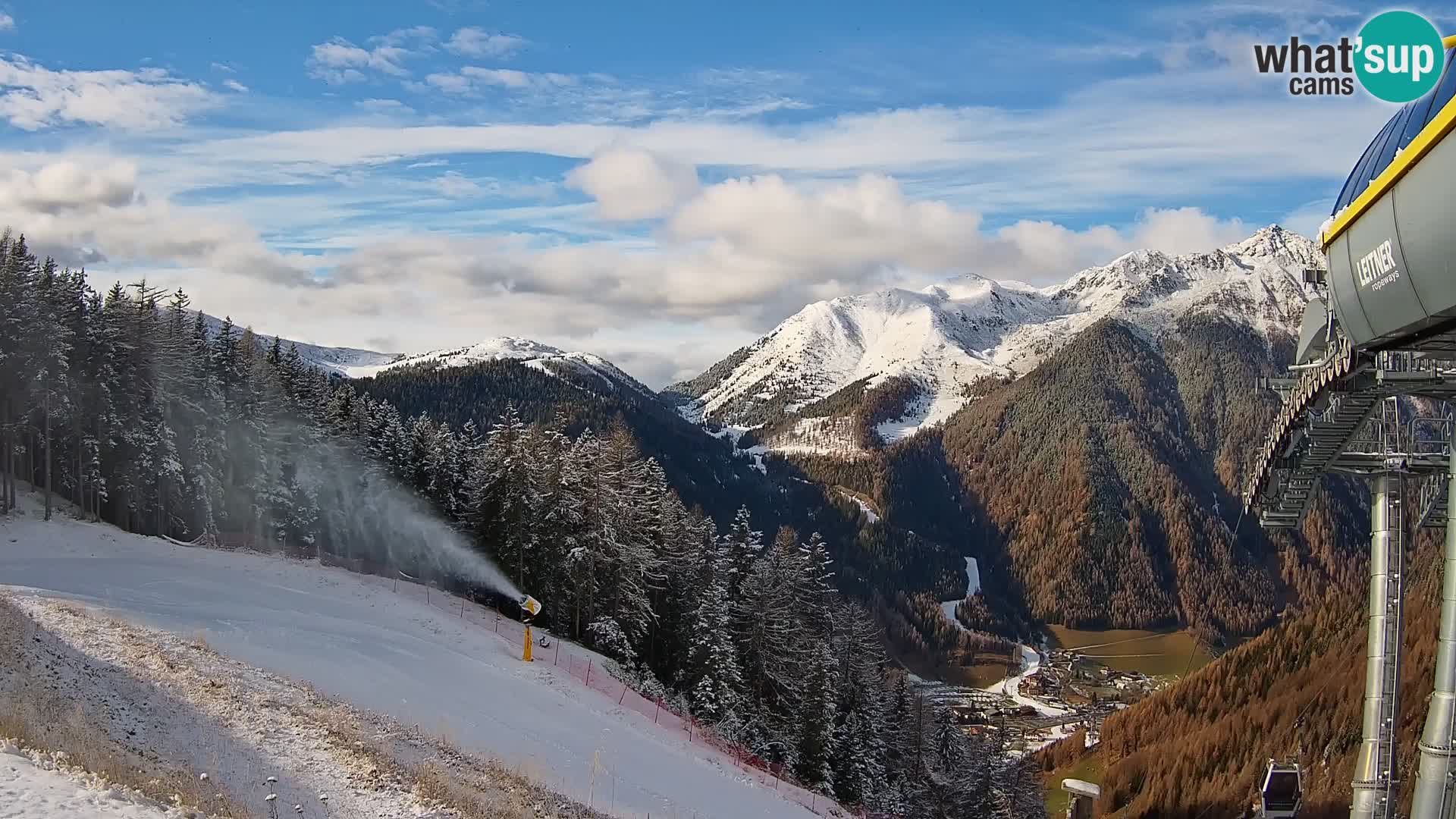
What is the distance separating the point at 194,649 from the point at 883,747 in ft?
122

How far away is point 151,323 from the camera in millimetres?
57750

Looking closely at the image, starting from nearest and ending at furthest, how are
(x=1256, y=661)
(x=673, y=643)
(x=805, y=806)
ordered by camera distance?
(x=805, y=806) → (x=1256, y=661) → (x=673, y=643)

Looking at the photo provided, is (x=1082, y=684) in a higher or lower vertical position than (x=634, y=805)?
lower

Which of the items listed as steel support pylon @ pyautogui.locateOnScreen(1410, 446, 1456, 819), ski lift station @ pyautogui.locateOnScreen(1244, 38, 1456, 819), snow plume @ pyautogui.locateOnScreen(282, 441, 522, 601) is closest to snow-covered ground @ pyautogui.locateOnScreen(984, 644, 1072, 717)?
snow plume @ pyautogui.locateOnScreen(282, 441, 522, 601)

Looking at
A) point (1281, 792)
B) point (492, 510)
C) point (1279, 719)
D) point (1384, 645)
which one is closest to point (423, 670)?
point (1281, 792)

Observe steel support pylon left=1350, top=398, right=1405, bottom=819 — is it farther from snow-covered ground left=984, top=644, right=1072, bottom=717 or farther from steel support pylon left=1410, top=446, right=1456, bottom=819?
snow-covered ground left=984, top=644, right=1072, bottom=717

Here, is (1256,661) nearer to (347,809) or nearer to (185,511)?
(347,809)

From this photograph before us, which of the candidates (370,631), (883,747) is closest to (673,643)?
(883,747)

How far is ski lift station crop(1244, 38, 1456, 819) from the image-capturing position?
8.54 meters

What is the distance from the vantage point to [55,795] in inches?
445

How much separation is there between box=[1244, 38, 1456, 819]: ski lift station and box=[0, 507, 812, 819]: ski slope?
12.2 metres

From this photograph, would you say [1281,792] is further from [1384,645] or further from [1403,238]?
[1403,238]

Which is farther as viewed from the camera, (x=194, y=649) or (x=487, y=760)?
(x=194, y=649)

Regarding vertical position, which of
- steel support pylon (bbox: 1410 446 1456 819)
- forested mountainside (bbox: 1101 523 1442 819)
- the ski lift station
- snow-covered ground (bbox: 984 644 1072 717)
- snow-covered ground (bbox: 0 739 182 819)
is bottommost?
snow-covered ground (bbox: 984 644 1072 717)
